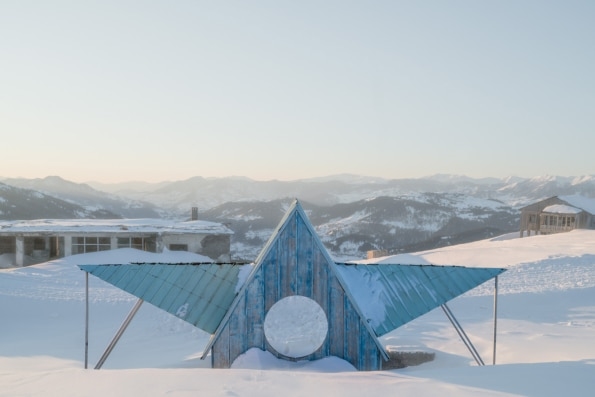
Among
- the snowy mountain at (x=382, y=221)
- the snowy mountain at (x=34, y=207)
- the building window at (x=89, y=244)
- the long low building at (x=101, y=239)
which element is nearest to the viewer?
the long low building at (x=101, y=239)

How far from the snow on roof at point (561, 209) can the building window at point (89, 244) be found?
39398 millimetres

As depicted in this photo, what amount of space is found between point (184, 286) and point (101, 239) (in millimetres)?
24333

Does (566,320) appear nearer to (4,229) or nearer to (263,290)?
(263,290)

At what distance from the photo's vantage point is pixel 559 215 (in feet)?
145

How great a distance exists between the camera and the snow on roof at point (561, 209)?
4300cm

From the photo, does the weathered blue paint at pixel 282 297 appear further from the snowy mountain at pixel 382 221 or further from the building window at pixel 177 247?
the snowy mountain at pixel 382 221

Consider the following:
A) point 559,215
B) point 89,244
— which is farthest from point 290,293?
point 559,215

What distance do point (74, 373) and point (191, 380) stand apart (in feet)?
6.96

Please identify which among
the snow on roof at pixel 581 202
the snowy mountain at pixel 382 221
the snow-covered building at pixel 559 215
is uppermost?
Result: the snow on roof at pixel 581 202

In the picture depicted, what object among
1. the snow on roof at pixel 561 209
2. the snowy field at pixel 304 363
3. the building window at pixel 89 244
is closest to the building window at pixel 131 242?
the building window at pixel 89 244

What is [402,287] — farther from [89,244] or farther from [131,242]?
[89,244]

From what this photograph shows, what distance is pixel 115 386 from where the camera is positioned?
665 cm

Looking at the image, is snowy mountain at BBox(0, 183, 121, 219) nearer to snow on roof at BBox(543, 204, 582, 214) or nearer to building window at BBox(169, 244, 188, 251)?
building window at BBox(169, 244, 188, 251)

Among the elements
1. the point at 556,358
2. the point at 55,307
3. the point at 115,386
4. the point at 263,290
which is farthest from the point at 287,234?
the point at 55,307
